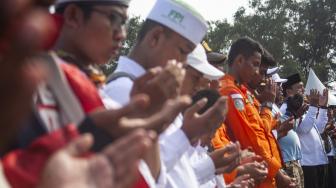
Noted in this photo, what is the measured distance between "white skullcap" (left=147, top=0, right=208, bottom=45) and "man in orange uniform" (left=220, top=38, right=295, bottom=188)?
177 cm

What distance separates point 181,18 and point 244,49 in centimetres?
243

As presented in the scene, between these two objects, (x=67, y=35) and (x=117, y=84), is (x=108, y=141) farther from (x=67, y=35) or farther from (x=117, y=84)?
(x=117, y=84)

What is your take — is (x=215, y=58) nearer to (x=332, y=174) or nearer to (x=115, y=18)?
(x=115, y=18)

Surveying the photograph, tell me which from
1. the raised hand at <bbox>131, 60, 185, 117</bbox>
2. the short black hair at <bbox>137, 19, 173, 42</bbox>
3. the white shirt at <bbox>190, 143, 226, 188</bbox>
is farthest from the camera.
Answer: the white shirt at <bbox>190, 143, 226, 188</bbox>

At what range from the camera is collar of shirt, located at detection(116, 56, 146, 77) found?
2750 mm

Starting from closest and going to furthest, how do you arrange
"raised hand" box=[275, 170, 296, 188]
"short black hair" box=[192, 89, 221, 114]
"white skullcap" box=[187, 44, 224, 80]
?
"white skullcap" box=[187, 44, 224, 80]
"short black hair" box=[192, 89, 221, 114]
"raised hand" box=[275, 170, 296, 188]

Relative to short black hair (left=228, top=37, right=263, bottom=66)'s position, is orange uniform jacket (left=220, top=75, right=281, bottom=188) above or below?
below

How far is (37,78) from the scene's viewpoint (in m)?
0.87

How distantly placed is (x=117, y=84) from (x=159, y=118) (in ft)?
3.05

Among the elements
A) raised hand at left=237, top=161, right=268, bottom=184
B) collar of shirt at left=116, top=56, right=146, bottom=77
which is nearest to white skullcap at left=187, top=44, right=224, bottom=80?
raised hand at left=237, top=161, right=268, bottom=184

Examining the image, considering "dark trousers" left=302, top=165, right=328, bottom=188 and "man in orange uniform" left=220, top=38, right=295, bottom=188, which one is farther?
"dark trousers" left=302, top=165, right=328, bottom=188

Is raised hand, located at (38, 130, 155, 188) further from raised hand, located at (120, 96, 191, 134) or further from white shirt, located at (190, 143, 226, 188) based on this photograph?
white shirt, located at (190, 143, 226, 188)

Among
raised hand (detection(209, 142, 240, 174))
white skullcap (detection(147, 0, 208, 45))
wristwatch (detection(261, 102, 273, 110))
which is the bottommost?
raised hand (detection(209, 142, 240, 174))

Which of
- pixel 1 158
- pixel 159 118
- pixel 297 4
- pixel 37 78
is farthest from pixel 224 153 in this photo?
pixel 297 4
